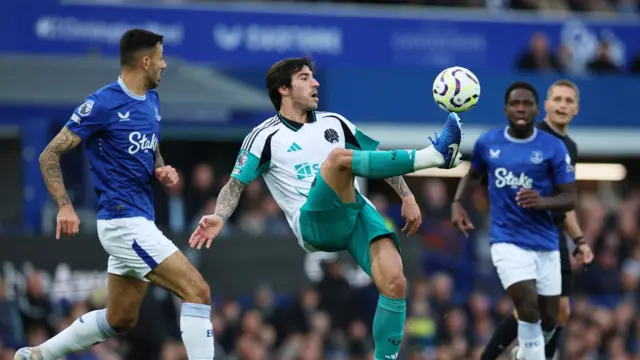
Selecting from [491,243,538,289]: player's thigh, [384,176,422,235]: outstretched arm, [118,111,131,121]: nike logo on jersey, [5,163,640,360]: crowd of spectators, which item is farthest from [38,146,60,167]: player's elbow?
[5,163,640,360]: crowd of spectators

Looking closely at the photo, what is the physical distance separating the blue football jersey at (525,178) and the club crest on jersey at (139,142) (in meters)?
3.17

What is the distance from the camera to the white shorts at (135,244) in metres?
9.90

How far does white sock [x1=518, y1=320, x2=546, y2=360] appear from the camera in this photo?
11109mm

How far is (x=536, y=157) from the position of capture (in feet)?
37.6

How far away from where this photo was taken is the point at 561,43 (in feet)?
85.7

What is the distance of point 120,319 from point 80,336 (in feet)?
1.14

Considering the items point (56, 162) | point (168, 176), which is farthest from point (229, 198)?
point (56, 162)

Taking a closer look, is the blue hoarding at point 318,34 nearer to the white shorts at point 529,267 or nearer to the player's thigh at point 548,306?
the white shorts at point 529,267

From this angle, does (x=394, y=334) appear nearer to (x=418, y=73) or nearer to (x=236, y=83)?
(x=236, y=83)

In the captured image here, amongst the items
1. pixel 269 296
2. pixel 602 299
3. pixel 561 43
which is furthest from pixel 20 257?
pixel 561 43

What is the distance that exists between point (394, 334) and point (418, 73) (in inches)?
593

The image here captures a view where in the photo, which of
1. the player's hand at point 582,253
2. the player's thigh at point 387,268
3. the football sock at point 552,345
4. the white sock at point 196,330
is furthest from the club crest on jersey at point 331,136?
the football sock at point 552,345

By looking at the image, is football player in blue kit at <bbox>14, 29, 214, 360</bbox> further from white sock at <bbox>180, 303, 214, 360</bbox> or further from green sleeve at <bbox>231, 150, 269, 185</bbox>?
green sleeve at <bbox>231, 150, 269, 185</bbox>

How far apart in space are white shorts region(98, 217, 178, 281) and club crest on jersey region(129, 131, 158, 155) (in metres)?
0.54
